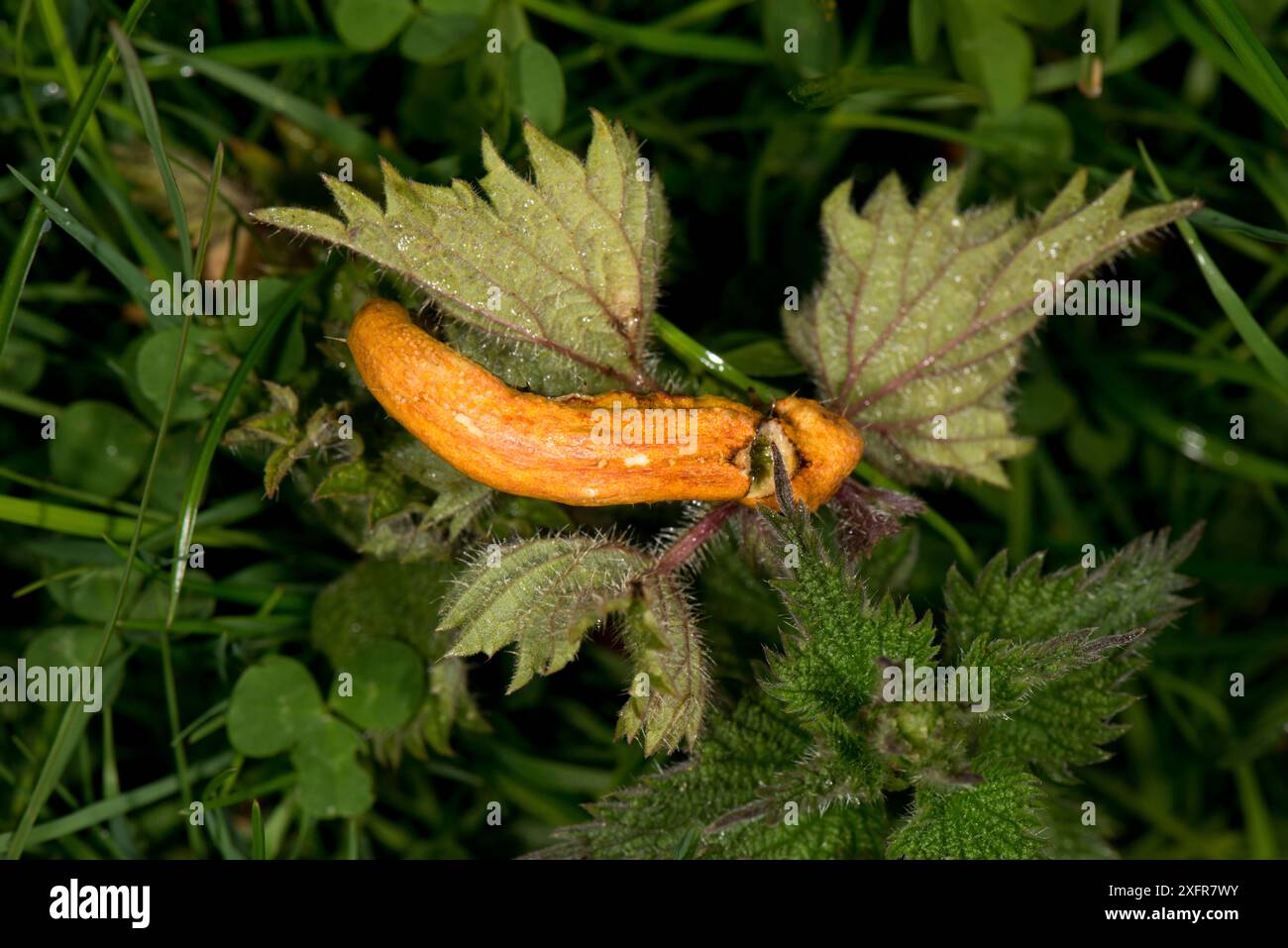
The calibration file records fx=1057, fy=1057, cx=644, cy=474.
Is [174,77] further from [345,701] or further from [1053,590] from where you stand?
[1053,590]

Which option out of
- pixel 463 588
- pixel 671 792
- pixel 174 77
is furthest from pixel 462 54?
pixel 671 792

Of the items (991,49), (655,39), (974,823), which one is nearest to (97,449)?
(655,39)

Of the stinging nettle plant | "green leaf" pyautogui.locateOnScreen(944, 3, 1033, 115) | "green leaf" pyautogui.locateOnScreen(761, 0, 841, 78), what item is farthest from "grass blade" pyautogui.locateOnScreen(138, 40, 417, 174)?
"green leaf" pyautogui.locateOnScreen(944, 3, 1033, 115)

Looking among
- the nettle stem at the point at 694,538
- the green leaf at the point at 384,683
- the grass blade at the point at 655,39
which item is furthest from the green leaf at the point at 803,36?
the green leaf at the point at 384,683

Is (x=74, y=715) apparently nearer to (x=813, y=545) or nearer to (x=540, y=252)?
(x=540, y=252)

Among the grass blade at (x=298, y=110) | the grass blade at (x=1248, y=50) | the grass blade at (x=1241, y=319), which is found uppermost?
the grass blade at (x=298, y=110)

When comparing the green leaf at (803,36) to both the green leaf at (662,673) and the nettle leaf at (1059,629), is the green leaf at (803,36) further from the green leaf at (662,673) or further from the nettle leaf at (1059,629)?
the green leaf at (662,673)
